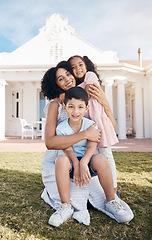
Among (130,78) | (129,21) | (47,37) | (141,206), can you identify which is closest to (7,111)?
(47,37)

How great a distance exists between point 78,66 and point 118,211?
1351mm

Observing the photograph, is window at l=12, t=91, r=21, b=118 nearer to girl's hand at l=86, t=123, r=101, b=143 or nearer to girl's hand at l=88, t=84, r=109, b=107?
girl's hand at l=88, t=84, r=109, b=107

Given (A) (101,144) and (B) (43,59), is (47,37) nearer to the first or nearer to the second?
(B) (43,59)

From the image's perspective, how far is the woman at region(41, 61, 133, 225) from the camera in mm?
1753

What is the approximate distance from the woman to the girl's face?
0.07m

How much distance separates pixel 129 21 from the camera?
1098 centimetres

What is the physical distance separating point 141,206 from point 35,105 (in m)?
11.3

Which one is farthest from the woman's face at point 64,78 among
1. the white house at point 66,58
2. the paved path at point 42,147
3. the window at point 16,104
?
the window at point 16,104

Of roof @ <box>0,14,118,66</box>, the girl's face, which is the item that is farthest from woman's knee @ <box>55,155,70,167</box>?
roof @ <box>0,14,118,66</box>

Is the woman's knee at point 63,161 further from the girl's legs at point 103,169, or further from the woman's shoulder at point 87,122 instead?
the woman's shoulder at point 87,122

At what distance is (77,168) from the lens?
5.42 feet

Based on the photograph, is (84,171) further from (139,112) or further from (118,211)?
(139,112)

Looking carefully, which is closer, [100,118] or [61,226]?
[61,226]

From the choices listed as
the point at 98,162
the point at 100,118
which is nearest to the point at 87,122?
the point at 100,118
